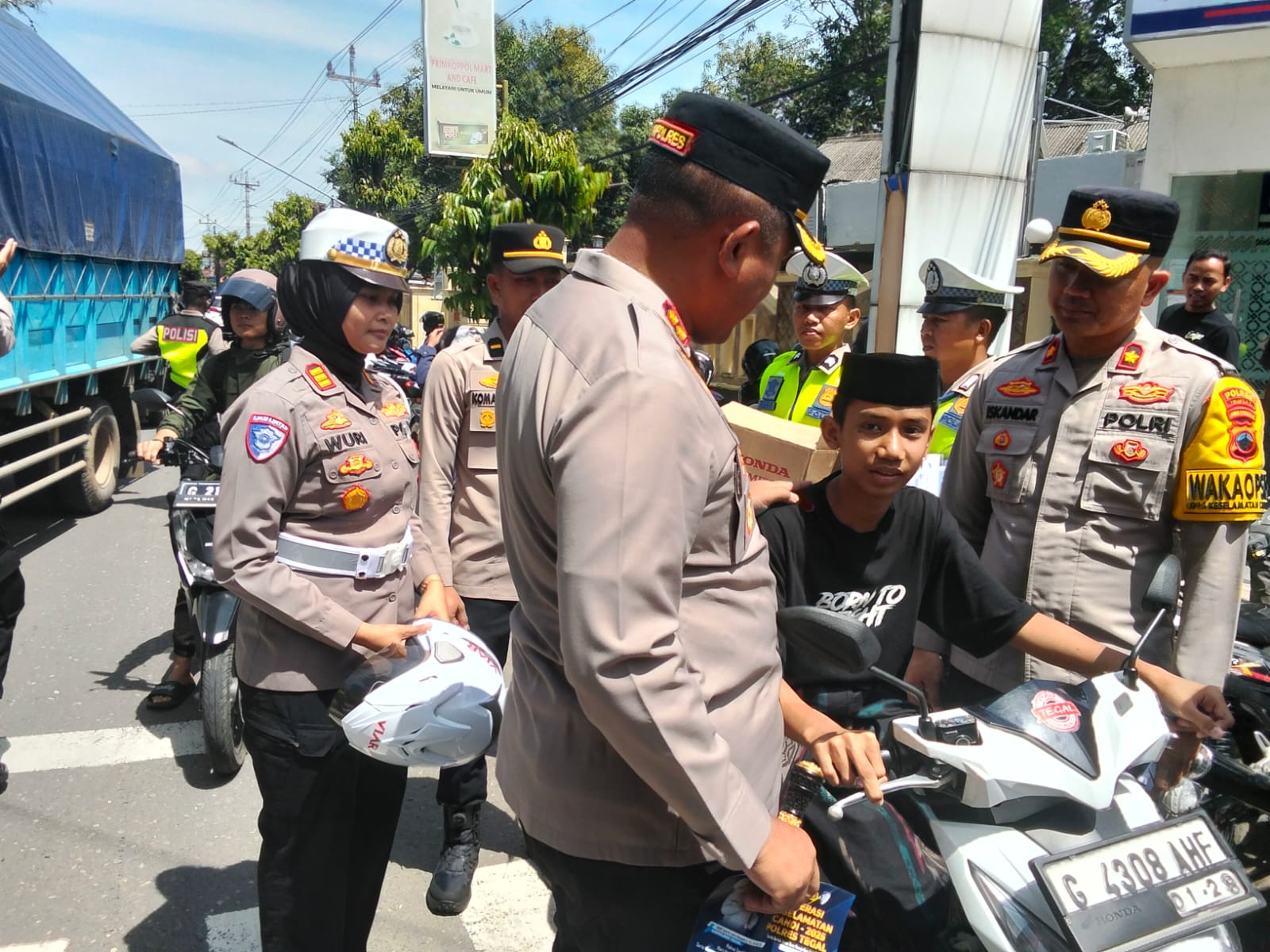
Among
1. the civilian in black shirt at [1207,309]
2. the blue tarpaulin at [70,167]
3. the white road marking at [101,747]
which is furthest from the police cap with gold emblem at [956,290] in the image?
the blue tarpaulin at [70,167]

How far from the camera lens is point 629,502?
1.15m

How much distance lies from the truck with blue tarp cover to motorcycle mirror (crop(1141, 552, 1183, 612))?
581 centimetres

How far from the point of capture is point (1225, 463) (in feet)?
6.76

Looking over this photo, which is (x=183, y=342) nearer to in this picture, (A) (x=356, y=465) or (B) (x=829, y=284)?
(B) (x=829, y=284)

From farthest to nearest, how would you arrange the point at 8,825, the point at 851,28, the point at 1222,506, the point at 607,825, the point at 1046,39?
the point at 851,28
the point at 1046,39
the point at 8,825
the point at 1222,506
the point at 607,825

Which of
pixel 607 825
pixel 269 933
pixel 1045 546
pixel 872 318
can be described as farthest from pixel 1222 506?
pixel 872 318

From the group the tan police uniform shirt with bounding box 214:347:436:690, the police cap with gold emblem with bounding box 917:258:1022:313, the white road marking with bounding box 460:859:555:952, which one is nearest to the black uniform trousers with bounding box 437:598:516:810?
the white road marking with bounding box 460:859:555:952

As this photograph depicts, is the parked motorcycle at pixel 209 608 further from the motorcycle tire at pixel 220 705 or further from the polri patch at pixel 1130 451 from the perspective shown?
the polri patch at pixel 1130 451

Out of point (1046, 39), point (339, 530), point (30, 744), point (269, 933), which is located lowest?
point (30, 744)

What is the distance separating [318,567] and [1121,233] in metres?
2.04

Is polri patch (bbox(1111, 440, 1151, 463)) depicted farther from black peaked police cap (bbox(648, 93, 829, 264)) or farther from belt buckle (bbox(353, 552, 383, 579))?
belt buckle (bbox(353, 552, 383, 579))

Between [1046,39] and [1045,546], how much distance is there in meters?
27.1

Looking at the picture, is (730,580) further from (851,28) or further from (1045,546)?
(851,28)

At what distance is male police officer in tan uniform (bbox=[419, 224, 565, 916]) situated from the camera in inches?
123
